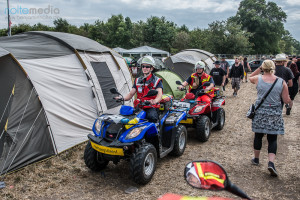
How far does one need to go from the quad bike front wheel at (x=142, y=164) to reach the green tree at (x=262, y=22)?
51204mm

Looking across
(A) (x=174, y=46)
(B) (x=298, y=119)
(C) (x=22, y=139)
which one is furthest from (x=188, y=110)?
(A) (x=174, y=46)

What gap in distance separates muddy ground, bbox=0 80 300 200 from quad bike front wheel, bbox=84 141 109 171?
17 cm

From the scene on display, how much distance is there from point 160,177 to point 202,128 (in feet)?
6.75

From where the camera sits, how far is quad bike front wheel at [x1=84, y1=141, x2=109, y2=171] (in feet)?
15.2

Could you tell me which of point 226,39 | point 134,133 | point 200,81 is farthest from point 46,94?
point 226,39

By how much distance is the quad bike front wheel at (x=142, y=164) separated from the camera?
4052 mm

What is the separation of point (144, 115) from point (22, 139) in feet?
7.65

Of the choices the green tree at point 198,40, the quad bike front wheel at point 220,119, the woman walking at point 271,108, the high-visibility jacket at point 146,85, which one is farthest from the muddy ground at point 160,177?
the green tree at point 198,40

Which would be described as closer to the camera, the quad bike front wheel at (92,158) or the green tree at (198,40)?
the quad bike front wheel at (92,158)

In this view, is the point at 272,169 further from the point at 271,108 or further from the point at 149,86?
the point at 149,86

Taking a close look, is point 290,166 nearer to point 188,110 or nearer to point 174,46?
point 188,110

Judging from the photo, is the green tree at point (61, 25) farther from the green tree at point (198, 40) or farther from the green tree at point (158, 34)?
the green tree at point (198, 40)

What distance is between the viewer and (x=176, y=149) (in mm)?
5328

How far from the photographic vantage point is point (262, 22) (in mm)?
51500
